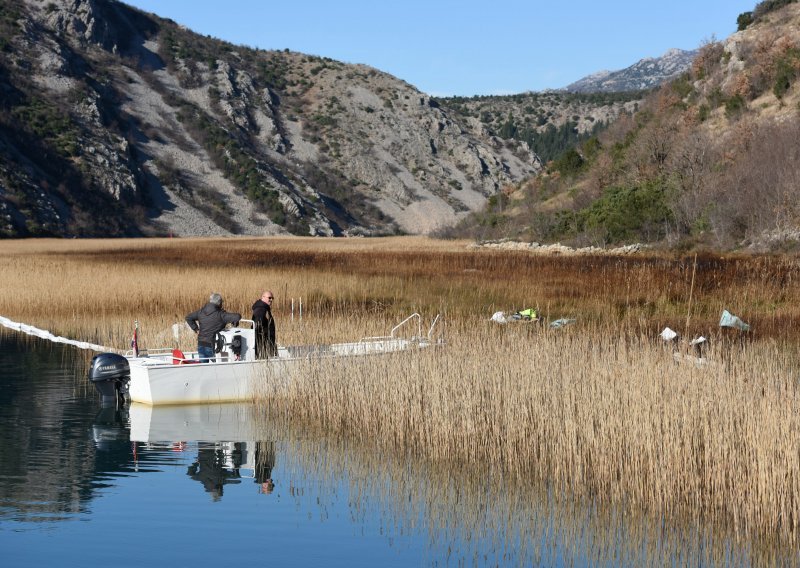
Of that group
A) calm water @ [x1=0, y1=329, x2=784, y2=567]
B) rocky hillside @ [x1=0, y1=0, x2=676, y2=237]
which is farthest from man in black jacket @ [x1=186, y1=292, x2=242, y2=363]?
rocky hillside @ [x1=0, y1=0, x2=676, y2=237]

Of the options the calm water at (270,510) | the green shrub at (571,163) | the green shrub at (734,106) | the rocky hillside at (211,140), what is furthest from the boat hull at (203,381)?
the rocky hillside at (211,140)

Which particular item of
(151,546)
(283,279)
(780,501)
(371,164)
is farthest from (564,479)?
(371,164)

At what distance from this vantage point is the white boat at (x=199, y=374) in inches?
628

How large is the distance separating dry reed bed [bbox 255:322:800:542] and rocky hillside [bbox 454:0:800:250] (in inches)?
1195

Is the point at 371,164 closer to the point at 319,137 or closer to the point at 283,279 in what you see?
the point at 319,137

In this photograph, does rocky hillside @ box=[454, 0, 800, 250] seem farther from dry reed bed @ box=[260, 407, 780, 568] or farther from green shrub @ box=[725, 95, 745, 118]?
dry reed bed @ box=[260, 407, 780, 568]

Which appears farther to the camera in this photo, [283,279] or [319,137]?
[319,137]

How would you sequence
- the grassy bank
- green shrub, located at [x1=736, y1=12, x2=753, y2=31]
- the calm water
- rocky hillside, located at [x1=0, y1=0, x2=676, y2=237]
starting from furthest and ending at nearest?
rocky hillside, located at [x1=0, y1=0, x2=676, y2=237] → green shrub, located at [x1=736, y1=12, x2=753, y2=31] → the grassy bank → the calm water

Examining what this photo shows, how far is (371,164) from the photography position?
125m

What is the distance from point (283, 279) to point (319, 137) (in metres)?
97.1

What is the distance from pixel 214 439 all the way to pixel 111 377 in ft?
8.65

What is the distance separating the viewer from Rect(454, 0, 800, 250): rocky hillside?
45.9 metres

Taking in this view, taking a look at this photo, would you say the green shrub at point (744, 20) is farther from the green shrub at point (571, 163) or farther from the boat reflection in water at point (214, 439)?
the boat reflection in water at point (214, 439)

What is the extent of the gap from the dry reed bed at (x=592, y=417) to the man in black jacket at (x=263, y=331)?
964 mm
